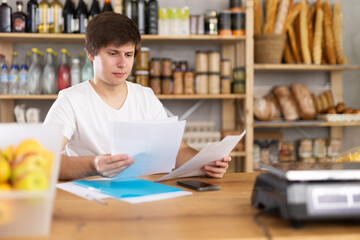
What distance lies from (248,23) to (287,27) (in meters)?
0.38

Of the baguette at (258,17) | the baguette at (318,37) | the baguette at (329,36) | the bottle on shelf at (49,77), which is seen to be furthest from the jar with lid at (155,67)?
the baguette at (329,36)

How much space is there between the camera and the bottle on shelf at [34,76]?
3.01m

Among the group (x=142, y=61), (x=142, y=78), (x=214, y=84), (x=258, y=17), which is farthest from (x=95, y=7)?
(x=258, y=17)

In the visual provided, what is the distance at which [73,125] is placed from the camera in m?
1.78

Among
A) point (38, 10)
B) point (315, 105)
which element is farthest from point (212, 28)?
point (38, 10)

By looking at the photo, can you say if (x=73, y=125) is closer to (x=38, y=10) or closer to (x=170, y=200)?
(x=170, y=200)

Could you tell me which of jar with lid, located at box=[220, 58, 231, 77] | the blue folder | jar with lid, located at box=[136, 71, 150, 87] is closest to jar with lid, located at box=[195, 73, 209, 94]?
jar with lid, located at box=[220, 58, 231, 77]

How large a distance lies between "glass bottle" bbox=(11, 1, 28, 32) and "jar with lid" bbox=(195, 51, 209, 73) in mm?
1262

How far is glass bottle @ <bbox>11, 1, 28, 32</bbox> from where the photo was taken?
2.95 metres

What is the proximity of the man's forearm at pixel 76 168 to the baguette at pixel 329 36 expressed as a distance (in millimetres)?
2509

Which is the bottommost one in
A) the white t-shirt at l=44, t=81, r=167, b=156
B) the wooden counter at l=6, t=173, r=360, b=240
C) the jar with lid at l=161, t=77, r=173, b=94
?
the wooden counter at l=6, t=173, r=360, b=240

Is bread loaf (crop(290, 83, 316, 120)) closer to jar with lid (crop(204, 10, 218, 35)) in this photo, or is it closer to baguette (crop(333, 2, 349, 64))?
baguette (crop(333, 2, 349, 64))

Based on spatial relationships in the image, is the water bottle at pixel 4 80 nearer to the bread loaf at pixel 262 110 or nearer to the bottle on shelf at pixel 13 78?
the bottle on shelf at pixel 13 78

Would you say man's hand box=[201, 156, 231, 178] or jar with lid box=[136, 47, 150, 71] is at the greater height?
jar with lid box=[136, 47, 150, 71]
